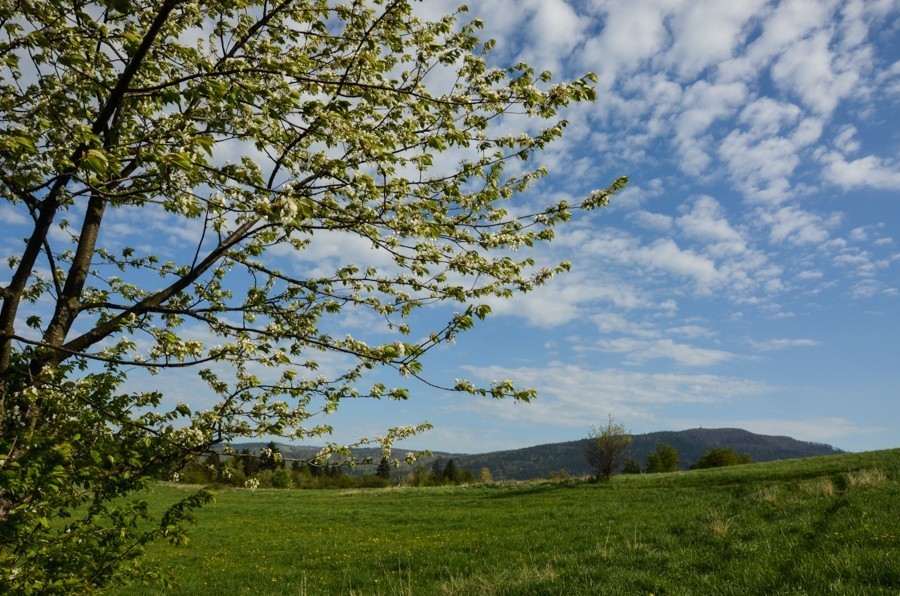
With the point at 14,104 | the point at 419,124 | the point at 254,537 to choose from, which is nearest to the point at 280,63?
the point at 419,124

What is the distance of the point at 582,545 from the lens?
18219 mm

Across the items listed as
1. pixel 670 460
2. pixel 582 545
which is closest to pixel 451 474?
pixel 670 460

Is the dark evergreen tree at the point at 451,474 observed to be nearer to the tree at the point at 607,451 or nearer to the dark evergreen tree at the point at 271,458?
the tree at the point at 607,451

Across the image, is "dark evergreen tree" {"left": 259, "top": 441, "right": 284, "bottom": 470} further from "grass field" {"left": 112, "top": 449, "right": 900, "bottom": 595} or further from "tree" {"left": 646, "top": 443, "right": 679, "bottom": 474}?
"tree" {"left": 646, "top": 443, "right": 679, "bottom": 474}

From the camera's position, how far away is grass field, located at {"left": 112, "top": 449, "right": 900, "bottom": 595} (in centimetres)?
1030

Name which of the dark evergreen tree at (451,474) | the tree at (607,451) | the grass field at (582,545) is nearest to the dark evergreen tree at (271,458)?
the grass field at (582,545)

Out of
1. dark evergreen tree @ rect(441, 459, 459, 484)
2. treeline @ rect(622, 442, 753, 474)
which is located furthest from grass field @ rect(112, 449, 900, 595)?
dark evergreen tree @ rect(441, 459, 459, 484)

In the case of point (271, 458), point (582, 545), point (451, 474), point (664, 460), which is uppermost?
point (271, 458)

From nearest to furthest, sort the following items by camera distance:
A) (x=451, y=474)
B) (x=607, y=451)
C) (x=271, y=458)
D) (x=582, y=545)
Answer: (x=271, y=458) → (x=582, y=545) → (x=607, y=451) → (x=451, y=474)

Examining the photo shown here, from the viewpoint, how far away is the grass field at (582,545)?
1030cm

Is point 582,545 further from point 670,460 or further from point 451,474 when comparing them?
point 451,474

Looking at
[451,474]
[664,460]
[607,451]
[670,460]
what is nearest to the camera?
[607,451]

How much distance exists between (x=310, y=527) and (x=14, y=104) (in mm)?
32707

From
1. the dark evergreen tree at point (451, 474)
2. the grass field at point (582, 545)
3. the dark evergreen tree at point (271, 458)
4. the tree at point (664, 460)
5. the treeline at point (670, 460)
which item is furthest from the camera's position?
the dark evergreen tree at point (451, 474)
